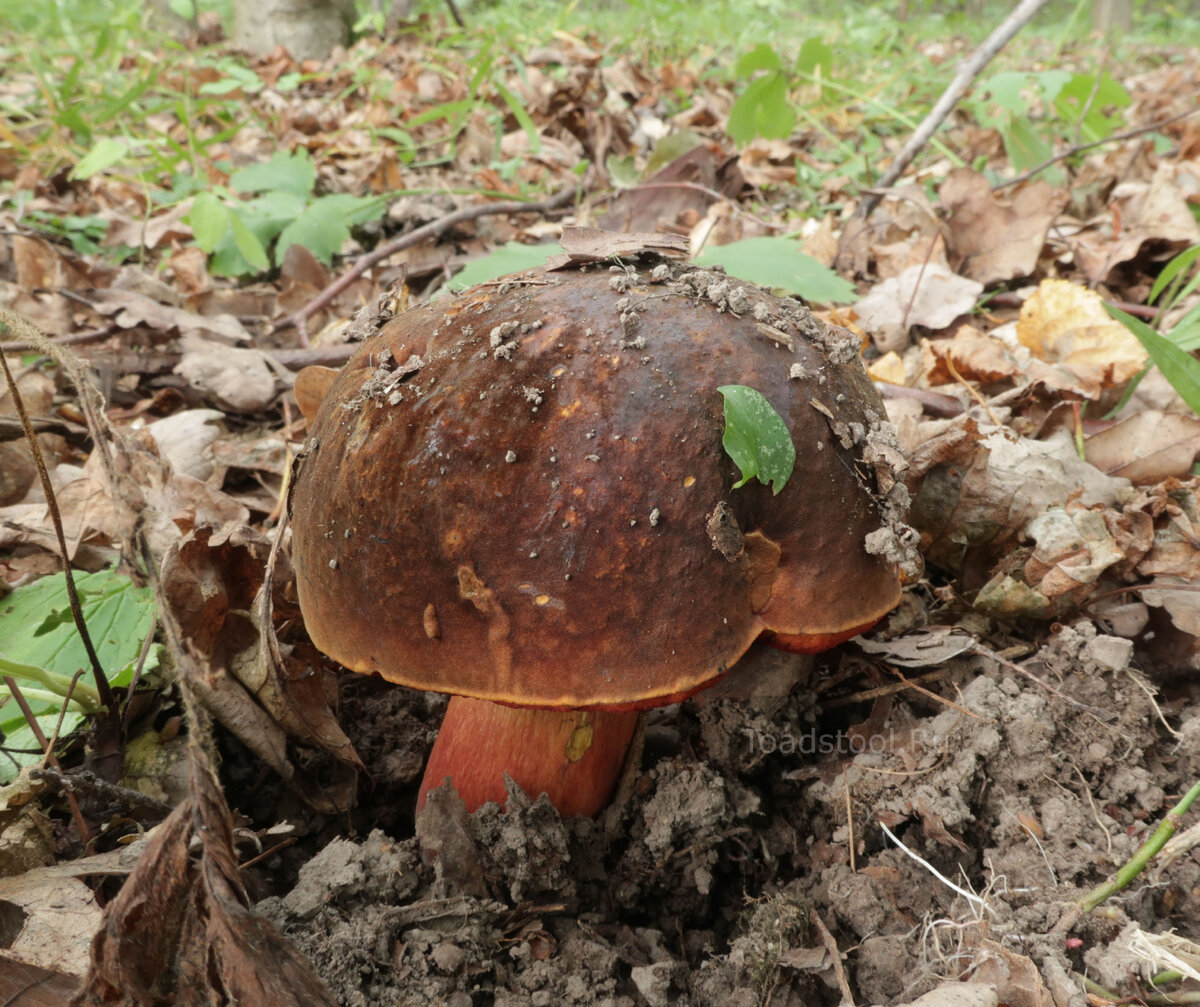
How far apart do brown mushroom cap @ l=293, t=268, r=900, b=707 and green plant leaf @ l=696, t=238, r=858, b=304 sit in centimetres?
118

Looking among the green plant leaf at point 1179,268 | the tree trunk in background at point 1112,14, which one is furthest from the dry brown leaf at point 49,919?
the tree trunk in background at point 1112,14

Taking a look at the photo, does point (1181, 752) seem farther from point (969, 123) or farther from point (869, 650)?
point (969, 123)

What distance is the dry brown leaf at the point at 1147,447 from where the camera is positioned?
2158mm

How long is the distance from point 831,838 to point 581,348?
3.74 feet

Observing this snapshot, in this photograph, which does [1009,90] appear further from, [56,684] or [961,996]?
[56,684]

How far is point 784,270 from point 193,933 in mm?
2339

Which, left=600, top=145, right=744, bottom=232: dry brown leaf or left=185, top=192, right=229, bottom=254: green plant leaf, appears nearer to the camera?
left=185, top=192, right=229, bottom=254: green plant leaf

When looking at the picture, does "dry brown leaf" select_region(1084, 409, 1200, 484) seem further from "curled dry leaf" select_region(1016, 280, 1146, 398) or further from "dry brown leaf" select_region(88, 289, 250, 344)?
"dry brown leaf" select_region(88, 289, 250, 344)

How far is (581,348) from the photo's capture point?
1.36 metres

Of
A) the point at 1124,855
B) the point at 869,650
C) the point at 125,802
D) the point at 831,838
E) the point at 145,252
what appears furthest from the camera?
the point at 145,252

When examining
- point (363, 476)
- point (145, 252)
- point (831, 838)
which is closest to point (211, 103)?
point (145, 252)

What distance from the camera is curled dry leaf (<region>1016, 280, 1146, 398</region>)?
2.47 m

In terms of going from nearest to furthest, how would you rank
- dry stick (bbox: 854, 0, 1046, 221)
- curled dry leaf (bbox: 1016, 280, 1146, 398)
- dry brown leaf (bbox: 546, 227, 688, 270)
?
dry brown leaf (bbox: 546, 227, 688, 270) → curled dry leaf (bbox: 1016, 280, 1146, 398) → dry stick (bbox: 854, 0, 1046, 221)

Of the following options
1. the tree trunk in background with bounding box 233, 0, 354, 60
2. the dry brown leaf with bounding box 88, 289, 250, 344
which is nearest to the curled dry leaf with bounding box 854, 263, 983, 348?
the dry brown leaf with bounding box 88, 289, 250, 344
